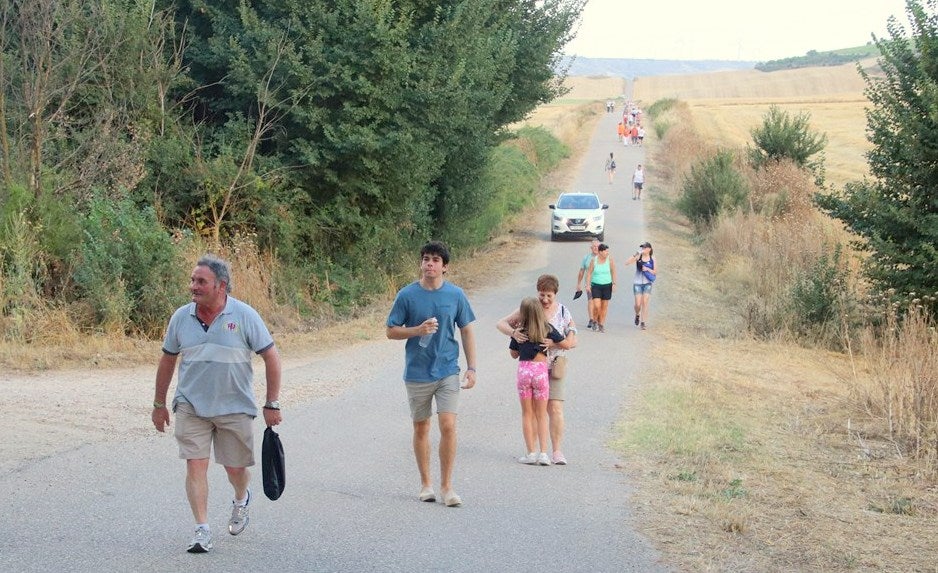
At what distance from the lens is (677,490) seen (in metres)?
8.75

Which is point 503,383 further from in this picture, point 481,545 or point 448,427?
point 481,545

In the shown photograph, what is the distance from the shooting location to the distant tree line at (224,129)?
16.4m

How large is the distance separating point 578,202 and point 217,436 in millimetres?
29099

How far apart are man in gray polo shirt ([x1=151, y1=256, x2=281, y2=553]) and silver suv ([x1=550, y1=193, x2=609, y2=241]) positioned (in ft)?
91.1

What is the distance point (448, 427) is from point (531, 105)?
23.8m

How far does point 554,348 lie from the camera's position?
31.9 ft

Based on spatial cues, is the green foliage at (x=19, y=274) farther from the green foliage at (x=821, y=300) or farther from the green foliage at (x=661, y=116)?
the green foliage at (x=661, y=116)

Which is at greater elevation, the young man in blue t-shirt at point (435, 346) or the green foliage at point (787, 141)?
the green foliage at point (787, 141)

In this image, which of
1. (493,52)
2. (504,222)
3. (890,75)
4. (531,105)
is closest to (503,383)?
(890,75)

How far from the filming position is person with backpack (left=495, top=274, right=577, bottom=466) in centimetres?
968

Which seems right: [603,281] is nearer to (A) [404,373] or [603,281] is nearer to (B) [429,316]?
(A) [404,373]

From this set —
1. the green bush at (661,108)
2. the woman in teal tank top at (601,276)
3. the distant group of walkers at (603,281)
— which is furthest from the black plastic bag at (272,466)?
the green bush at (661,108)

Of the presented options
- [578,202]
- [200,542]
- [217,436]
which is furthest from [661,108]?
[200,542]

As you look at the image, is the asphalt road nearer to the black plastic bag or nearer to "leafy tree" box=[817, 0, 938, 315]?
the black plastic bag
